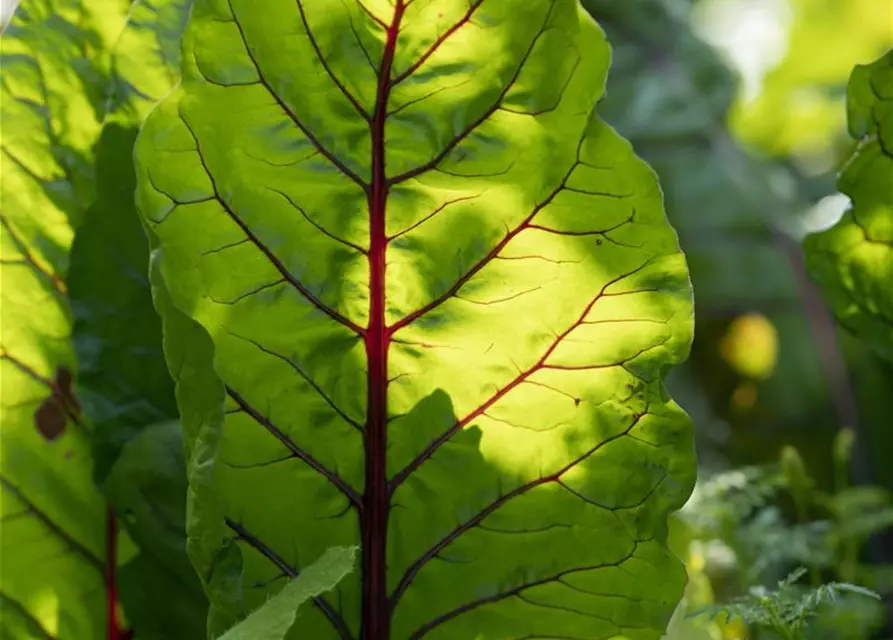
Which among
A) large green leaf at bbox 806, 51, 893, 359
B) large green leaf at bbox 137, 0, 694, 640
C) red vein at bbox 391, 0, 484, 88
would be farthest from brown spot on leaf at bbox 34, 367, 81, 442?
large green leaf at bbox 806, 51, 893, 359

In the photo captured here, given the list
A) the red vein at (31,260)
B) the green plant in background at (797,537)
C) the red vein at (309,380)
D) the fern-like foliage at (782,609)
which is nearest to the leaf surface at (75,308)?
the red vein at (31,260)

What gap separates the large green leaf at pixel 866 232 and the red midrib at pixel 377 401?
0.23 meters

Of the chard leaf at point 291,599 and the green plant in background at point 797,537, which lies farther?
the green plant in background at point 797,537

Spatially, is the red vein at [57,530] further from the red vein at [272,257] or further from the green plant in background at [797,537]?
the green plant in background at [797,537]

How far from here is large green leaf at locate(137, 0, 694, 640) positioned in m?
0.35

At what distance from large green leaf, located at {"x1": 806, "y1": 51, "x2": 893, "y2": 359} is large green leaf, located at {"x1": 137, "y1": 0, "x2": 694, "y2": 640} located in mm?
143

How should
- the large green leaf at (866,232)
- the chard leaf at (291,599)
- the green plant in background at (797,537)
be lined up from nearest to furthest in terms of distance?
the chard leaf at (291,599), the large green leaf at (866,232), the green plant in background at (797,537)

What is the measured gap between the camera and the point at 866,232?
0.45 m

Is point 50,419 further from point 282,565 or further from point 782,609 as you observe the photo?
point 782,609

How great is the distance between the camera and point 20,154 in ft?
1.47

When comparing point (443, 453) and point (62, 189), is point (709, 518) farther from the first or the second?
point (62, 189)

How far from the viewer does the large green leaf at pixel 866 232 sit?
427mm

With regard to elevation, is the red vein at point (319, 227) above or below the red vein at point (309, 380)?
above

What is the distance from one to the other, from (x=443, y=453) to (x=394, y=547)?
0.15ft
